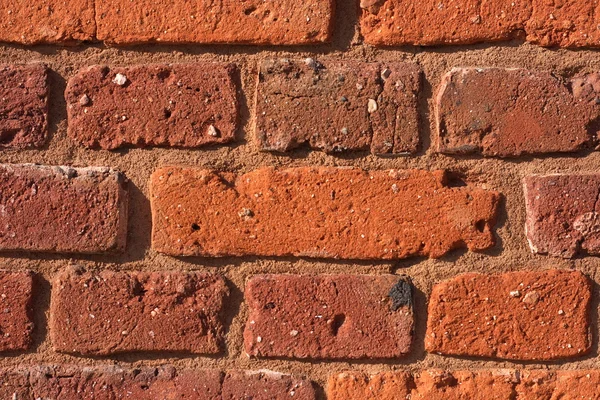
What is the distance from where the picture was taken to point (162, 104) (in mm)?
896

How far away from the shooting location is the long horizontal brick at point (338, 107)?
89 cm

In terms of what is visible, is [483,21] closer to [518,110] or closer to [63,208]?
[518,110]

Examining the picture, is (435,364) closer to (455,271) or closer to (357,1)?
(455,271)

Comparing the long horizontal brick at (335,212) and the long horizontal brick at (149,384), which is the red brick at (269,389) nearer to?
the long horizontal brick at (149,384)

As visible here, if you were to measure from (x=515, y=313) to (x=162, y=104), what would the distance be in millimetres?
467

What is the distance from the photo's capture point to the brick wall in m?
0.89

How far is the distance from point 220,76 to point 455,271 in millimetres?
349

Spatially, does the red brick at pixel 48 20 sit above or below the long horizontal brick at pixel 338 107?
above

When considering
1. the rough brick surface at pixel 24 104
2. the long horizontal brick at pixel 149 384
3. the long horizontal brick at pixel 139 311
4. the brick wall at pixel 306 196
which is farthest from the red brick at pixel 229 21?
the long horizontal brick at pixel 149 384

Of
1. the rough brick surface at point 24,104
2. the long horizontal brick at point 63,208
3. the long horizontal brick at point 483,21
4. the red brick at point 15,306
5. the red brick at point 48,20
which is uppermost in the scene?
the long horizontal brick at point 483,21

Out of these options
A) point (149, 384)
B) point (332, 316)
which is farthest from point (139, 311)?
point (332, 316)

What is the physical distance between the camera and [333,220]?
889mm

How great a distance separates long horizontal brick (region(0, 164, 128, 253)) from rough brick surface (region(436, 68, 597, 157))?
15.3 inches

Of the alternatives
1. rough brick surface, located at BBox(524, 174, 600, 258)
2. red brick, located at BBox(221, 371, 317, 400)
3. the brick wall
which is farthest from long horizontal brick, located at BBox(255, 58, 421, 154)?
red brick, located at BBox(221, 371, 317, 400)
